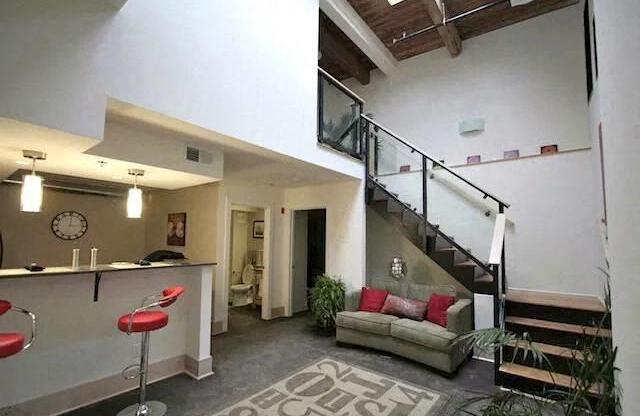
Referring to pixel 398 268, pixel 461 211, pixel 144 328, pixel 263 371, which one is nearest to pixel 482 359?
pixel 398 268

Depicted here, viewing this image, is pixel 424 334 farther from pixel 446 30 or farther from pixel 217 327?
pixel 446 30

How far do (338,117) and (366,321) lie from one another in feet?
9.73

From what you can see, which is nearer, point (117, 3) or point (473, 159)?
point (117, 3)

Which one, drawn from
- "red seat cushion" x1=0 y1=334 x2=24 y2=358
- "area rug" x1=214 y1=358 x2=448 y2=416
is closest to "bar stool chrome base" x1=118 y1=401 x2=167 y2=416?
"area rug" x1=214 y1=358 x2=448 y2=416

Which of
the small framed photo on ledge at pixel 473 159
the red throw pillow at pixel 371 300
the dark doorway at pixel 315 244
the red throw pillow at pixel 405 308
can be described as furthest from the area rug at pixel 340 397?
the small framed photo on ledge at pixel 473 159

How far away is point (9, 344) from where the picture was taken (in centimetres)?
185

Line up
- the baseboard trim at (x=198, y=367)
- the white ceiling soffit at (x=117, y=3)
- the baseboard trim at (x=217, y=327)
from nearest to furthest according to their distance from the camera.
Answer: the white ceiling soffit at (x=117, y=3) → the baseboard trim at (x=198, y=367) → the baseboard trim at (x=217, y=327)

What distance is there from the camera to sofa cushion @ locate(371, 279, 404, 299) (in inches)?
190

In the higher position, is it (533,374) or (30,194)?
(30,194)

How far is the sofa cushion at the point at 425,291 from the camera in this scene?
439cm

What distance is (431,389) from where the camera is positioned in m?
3.09

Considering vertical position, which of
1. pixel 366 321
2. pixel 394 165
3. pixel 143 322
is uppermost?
pixel 394 165

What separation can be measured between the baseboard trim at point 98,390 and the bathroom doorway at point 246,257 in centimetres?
325

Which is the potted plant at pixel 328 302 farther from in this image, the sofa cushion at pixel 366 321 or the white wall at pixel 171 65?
the white wall at pixel 171 65
